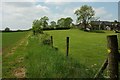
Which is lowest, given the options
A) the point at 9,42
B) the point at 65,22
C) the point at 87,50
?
the point at 87,50

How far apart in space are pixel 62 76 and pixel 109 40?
2.90 meters

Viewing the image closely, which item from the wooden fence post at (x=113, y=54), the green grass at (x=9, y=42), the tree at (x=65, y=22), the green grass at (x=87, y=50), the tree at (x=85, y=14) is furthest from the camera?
the tree at (x=65, y=22)

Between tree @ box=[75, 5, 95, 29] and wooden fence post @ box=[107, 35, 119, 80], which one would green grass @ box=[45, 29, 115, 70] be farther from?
tree @ box=[75, 5, 95, 29]

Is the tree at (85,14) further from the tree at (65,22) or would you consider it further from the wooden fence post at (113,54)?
the wooden fence post at (113,54)

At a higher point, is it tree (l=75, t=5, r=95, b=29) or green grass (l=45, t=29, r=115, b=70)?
tree (l=75, t=5, r=95, b=29)

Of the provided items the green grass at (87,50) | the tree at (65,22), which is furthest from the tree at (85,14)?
the green grass at (87,50)

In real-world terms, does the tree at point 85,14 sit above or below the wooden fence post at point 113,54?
above

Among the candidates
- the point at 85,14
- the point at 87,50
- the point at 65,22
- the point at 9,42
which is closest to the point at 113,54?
the point at 87,50

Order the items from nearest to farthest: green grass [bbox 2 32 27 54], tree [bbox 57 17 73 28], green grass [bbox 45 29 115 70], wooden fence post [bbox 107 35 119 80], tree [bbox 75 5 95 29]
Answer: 1. wooden fence post [bbox 107 35 119 80]
2. green grass [bbox 45 29 115 70]
3. green grass [bbox 2 32 27 54]
4. tree [bbox 75 5 95 29]
5. tree [bbox 57 17 73 28]

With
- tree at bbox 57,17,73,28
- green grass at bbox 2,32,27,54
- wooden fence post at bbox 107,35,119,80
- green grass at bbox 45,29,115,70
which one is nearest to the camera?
wooden fence post at bbox 107,35,119,80

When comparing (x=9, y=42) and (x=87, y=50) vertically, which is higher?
(x=9, y=42)

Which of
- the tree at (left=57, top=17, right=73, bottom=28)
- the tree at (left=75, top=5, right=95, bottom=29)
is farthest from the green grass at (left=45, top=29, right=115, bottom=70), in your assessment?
the tree at (left=57, top=17, right=73, bottom=28)

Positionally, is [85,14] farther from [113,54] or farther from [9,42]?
[113,54]

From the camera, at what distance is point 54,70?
10.5 m
